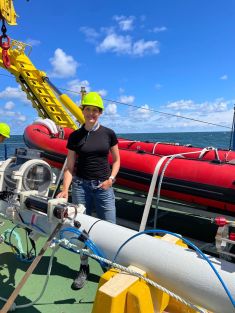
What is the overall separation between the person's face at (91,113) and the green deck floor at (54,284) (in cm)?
134

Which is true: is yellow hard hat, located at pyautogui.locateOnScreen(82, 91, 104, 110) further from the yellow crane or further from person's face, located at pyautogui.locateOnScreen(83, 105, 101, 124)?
the yellow crane

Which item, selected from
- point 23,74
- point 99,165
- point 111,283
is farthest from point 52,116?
point 111,283

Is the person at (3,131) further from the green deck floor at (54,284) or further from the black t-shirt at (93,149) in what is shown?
the green deck floor at (54,284)

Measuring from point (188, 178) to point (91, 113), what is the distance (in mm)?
1324

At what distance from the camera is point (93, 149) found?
8.26ft

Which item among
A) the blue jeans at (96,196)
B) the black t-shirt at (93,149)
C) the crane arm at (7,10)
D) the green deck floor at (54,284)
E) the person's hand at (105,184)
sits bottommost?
the green deck floor at (54,284)

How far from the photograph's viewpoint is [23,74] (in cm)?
782

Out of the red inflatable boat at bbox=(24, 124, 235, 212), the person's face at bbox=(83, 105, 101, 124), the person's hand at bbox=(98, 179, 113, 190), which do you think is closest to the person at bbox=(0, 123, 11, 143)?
the person's face at bbox=(83, 105, 101, 124)

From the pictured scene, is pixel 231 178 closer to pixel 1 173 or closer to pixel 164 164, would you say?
pixel 164 164

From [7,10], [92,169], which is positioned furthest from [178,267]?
[7,10]

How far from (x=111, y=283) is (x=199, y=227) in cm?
296

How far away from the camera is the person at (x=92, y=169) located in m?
2.53

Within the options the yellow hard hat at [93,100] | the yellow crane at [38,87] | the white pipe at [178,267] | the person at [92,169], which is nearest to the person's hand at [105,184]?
the person at [92,169]

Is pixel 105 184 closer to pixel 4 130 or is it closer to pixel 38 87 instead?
pixel 4 130
